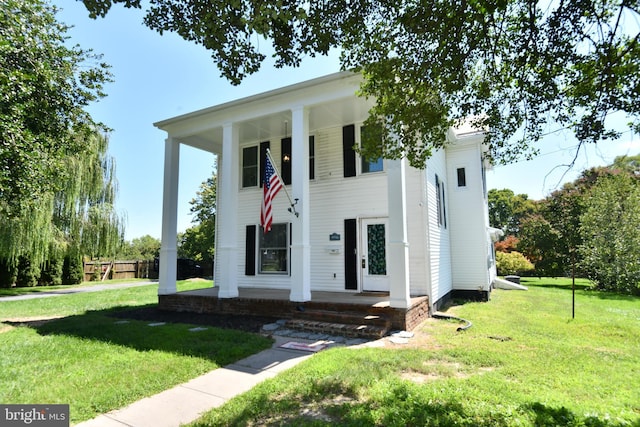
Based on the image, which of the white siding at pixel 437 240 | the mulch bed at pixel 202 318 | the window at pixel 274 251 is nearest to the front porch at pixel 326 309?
the mulch bed at pixel 202 318

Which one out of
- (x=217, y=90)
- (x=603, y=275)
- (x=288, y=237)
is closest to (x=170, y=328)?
(x=288, y=237)

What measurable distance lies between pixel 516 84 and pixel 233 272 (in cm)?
729

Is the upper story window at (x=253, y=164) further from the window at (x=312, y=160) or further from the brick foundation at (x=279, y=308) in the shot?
the brick foundation at (x=279, y=308)

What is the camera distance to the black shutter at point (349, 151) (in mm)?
9586

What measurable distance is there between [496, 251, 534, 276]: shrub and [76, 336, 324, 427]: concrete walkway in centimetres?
1911

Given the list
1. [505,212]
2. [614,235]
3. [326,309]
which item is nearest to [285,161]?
[326,309]

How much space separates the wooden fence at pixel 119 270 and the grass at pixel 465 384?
2269cm

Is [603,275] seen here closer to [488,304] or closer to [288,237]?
[488,304]

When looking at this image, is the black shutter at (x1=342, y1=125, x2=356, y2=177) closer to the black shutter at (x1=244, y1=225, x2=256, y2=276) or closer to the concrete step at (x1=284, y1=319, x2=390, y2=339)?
the black shutter at (x1=244, y1=225, x2=256, y2=276)

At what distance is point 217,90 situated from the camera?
9.66 metres

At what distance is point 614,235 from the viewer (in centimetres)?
1478

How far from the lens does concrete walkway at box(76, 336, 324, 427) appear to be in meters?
3.31

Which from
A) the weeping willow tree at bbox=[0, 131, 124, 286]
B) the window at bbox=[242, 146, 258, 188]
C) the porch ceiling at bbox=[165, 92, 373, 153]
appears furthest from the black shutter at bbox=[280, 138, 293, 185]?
the weeping willow tree at bbox=[0, 131, 124, 286]

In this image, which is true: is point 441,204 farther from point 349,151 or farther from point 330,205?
point 330,205
